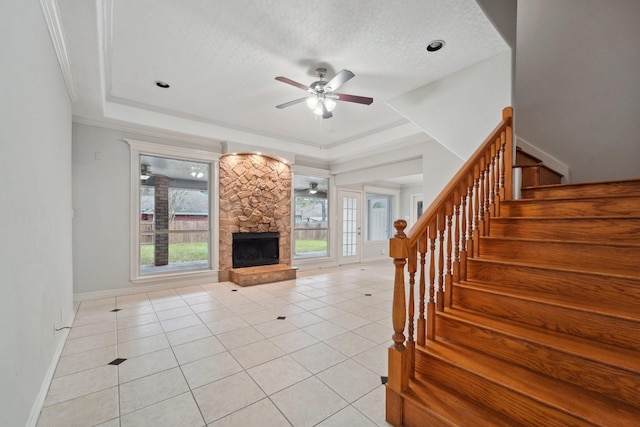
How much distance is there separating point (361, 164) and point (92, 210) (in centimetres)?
508

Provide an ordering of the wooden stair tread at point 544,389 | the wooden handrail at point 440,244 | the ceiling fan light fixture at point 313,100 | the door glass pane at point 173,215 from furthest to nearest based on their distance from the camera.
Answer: the door glass pane at point 173,215 → the ceiling fan light fixture at point 313,100 → the wooden handrail at point 440,244 → the wooden stair tread at point 544,389

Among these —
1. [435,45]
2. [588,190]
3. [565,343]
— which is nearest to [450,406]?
[565,343]

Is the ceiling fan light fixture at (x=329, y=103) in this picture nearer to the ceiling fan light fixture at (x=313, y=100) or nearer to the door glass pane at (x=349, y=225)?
the ceiling fan light fixture at (x=313, y=100)

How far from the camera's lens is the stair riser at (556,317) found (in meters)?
1.39

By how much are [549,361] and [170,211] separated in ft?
18.0

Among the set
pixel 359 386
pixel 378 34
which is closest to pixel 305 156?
pixel 378 34

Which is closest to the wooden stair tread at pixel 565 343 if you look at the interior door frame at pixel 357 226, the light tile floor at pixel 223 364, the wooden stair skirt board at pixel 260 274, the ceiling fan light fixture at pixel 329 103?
the light tile floor at pixel 223 364

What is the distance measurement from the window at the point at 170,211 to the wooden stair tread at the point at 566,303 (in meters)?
4.74

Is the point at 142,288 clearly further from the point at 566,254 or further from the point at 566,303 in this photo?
the point at 566,254

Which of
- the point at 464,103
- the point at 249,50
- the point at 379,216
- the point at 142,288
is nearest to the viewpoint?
the point at 249,50

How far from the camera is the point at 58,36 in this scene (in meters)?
2.26

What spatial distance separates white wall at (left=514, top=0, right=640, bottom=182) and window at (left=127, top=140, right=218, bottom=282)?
18.1 ft

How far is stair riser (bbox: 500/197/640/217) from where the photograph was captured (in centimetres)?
204

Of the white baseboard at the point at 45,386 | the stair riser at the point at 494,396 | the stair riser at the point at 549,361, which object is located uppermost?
the stair riser at the point at 549,361
